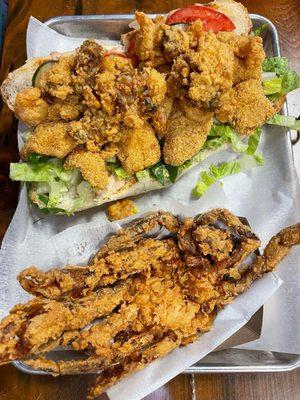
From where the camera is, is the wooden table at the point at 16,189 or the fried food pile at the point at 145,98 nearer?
the fried food pile at the point at 145,98


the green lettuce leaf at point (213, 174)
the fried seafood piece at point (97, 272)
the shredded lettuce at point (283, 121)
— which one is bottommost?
the fried seafood piece at point (97, 272)

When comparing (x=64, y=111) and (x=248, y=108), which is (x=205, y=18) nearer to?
(x=248, y=108)

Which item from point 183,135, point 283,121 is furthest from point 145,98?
point 283,121

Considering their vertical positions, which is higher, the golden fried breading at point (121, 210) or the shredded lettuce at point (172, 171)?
the shredded lettuce at point (172, 171)

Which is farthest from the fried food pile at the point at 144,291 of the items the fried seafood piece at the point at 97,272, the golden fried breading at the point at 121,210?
the golden fried breading at the point at 121,210

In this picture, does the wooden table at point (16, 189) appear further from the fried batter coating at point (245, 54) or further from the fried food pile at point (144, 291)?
the fried batter coating at point (245, 54)
